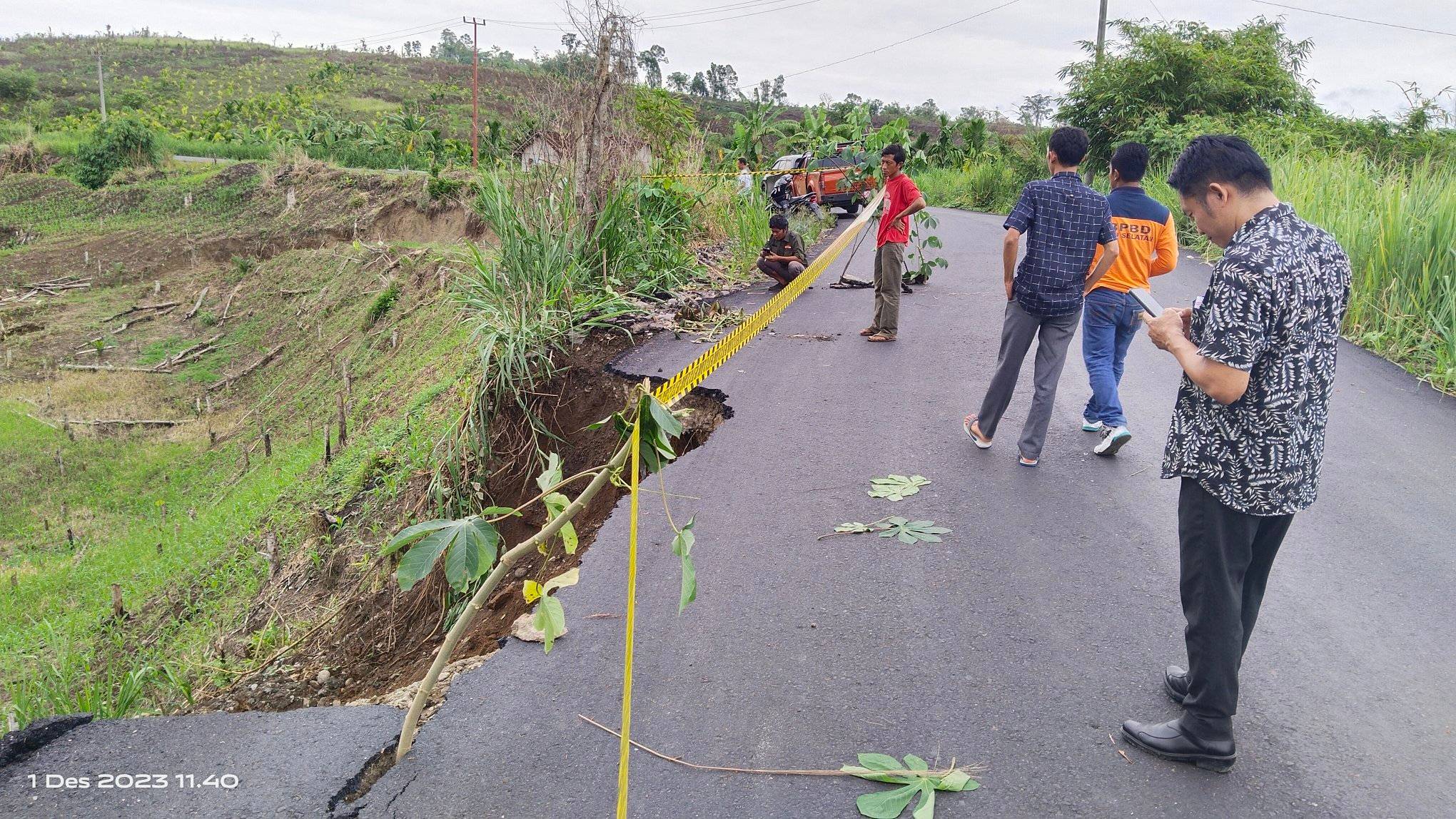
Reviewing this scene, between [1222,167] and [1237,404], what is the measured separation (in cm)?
75

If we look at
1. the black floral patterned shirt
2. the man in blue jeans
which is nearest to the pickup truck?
the man in blue jeans

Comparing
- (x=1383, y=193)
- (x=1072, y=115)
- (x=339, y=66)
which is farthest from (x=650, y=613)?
(x=339, y=66)

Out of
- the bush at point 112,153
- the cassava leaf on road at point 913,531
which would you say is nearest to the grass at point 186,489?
the cassava leaf on road at point 913,531

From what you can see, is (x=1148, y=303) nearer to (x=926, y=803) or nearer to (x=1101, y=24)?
(x=926, y=803)

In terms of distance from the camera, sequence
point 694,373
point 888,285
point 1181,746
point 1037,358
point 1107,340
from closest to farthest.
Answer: point 1181,746, point 1037,358, point 1107,340, point 694,373, point 888,285

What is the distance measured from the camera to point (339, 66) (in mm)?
72312

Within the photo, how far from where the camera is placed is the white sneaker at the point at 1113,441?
572 cm

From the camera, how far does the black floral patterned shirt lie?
2.67 meters

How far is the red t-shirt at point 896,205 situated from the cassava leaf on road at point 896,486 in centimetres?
347

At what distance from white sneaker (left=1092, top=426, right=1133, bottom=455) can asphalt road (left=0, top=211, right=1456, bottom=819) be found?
10 centimetres

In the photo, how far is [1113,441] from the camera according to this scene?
18.9 feet

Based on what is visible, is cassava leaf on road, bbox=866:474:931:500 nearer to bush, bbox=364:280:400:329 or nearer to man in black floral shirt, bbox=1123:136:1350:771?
man in black floral shirt, bbox=1123:136:1350:771

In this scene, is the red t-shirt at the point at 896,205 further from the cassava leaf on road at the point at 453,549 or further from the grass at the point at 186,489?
the cassava leaf on road at the point at 453,549

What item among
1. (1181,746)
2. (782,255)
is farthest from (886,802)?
(782,255)
